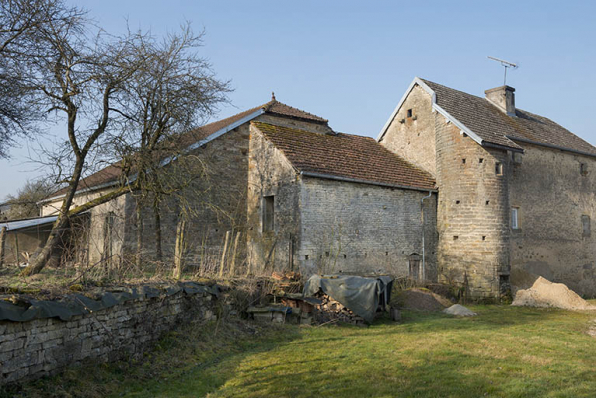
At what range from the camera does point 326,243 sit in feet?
51.4

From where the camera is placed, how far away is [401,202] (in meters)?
17.6

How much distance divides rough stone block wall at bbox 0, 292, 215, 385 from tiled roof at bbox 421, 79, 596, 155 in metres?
13.2

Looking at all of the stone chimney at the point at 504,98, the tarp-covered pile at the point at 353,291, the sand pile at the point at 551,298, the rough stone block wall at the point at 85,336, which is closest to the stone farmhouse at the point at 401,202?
the sand pile at the point at 551,298

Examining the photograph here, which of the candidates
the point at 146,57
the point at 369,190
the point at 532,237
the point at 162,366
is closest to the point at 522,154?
the point at 532,237

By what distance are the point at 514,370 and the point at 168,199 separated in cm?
1229

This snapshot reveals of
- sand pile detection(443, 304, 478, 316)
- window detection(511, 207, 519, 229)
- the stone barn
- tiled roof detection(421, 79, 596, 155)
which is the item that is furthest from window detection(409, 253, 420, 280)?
tiled roof detection(421, 79, 596, 155)

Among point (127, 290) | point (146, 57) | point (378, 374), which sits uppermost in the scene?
point (146, 57)

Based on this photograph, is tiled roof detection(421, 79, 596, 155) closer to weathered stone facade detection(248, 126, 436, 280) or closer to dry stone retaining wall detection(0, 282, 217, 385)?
weathered stone facade detection(248, 126, 436, 280)

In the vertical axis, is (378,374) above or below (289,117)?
below

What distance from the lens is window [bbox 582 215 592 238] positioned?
20.6 m

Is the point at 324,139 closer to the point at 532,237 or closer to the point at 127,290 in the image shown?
the point at 532,237

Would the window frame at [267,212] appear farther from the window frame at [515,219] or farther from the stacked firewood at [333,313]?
the window frame at [515,219]

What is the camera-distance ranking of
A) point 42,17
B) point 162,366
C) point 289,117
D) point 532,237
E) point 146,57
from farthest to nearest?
point 289,117 → point 532,237 → point 146,57 → point 42,17 → point 162,366

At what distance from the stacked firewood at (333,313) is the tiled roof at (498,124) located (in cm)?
896
